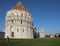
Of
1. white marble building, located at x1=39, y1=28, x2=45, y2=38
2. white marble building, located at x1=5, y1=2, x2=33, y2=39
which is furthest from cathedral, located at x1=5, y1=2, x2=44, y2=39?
white marble building, located at x1=39, y1=28, x2=45, y2=38

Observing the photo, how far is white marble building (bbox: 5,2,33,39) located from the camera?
48.5 meters

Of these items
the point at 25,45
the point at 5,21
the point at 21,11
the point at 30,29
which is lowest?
the point at 25,45

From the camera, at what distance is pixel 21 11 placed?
167ft

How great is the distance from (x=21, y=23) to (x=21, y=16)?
2.80 meters

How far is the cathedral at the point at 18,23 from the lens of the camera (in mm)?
48509

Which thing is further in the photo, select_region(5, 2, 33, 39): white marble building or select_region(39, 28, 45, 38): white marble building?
select_region(39, 28, 45, 38): white marble building

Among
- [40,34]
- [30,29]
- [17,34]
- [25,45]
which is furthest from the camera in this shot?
[40,34]

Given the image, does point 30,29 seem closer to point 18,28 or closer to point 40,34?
point 18,28

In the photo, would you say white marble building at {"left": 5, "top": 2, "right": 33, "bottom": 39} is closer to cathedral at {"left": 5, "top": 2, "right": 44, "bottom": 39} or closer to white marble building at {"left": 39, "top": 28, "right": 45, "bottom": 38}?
cathedral at {"left": 5, "top": 2, "right": 44, "bottom": 39}

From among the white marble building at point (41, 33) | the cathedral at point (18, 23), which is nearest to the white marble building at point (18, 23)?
the cathedral at point (18, 23)

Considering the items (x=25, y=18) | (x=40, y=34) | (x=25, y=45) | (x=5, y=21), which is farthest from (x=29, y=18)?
(x=25, y=45)

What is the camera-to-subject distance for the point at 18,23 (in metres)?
49.2

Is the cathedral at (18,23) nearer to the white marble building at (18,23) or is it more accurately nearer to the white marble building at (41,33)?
the white marble building at (18,23)

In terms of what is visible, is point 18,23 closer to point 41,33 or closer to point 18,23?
point 18,23
